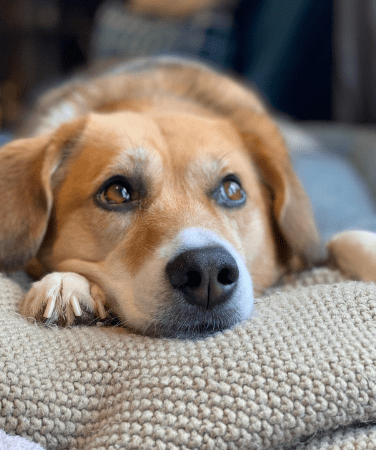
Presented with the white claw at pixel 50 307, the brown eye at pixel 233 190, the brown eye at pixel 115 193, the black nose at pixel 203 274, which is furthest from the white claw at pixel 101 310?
the brown eye at pixel 233 190

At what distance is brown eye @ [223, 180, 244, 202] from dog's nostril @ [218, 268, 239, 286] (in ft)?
1.58

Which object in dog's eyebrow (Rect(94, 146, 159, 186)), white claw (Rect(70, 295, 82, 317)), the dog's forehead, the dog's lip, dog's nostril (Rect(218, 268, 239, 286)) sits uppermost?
the dog's forehead

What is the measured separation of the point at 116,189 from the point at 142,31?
3.32m

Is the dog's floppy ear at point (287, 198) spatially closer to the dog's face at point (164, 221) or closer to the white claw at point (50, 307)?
the dog's face at point (164, 221)

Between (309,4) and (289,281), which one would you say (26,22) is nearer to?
(309,4)

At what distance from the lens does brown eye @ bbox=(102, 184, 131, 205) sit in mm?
1576

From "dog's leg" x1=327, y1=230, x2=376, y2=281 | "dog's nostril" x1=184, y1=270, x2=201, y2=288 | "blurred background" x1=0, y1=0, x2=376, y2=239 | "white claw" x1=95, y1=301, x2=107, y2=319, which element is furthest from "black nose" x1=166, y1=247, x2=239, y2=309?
"blurred background" x1=0, y1=0, x2=376, y2=239

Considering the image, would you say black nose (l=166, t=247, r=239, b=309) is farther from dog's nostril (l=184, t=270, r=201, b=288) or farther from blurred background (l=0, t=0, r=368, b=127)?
blurred background (l=0, t=0, r=368, b=127)

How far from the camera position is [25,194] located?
1.62m

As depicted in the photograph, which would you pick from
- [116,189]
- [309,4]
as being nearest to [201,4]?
[309,4]

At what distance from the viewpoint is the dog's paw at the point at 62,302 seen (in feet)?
4.20

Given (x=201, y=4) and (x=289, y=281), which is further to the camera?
(x=201, y=4)

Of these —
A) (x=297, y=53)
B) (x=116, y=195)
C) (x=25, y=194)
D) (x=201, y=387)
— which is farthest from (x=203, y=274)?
(x=297, y=53)

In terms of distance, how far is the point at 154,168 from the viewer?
1.58 meters
